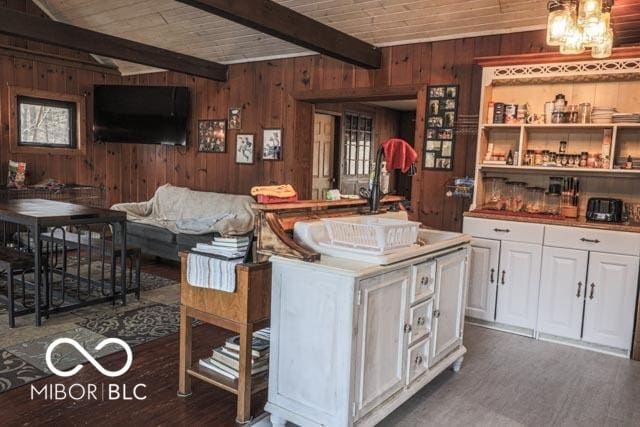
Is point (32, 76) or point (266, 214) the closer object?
point (266, 214)

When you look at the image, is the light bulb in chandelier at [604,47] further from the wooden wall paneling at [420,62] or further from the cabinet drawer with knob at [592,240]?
the wooden wall paneling at [420,62]

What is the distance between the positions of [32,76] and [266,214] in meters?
5.56

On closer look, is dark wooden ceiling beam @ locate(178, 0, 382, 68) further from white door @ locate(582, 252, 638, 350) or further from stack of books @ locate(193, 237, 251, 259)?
white door @ locate(582, 252, 638, 350)

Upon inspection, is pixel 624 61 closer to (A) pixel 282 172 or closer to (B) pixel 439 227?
(B) pixel 439 227

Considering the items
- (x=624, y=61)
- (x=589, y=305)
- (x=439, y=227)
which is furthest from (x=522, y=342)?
(x=624, y=61)

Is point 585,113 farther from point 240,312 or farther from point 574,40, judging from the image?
point 240,312

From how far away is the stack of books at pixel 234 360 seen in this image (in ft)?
8.03

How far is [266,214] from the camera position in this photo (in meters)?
2.30

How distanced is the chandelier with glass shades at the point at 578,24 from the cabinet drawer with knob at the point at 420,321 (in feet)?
4.82

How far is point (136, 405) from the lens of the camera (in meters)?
2.49

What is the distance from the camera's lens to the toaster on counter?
357cm

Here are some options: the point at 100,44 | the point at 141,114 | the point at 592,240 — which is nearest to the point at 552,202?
the point at 592,240

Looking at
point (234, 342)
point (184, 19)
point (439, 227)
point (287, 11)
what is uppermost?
point (184, 19)

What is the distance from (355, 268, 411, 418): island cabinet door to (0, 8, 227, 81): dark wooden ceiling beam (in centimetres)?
424
